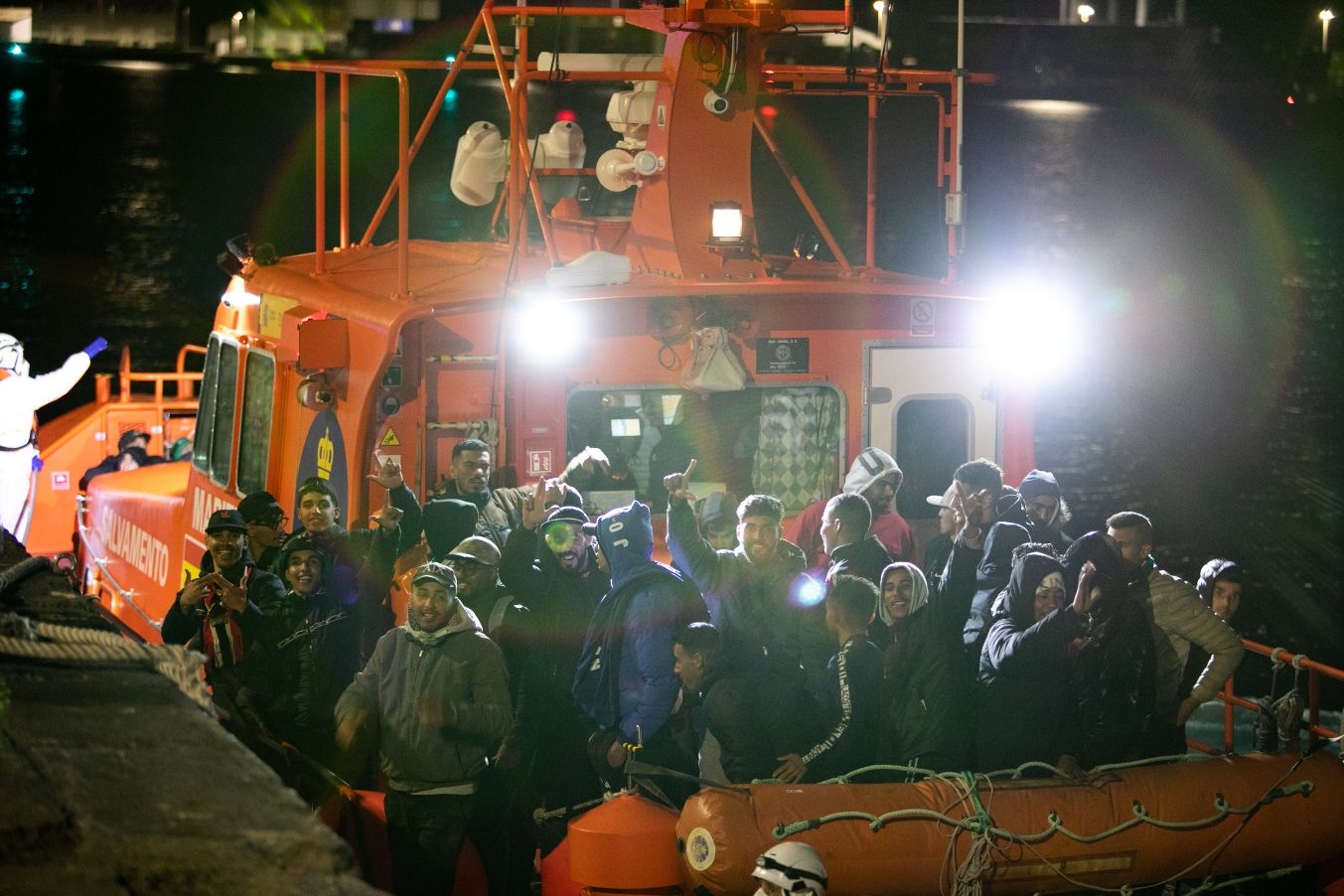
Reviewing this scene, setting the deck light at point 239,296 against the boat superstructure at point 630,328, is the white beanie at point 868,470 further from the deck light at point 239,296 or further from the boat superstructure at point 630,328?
the deck light at point 239,296

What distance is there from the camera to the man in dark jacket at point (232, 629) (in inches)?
239

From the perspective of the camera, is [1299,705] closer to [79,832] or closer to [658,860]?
[658,860]

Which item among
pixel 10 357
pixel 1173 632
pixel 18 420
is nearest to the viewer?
pixel 1173 632

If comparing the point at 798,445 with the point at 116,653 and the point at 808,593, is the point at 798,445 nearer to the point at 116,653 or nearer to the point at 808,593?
the point at 808,593

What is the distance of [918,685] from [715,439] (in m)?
1.89

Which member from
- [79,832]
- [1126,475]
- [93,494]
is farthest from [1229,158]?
[79,832]

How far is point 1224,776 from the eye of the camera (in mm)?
5816

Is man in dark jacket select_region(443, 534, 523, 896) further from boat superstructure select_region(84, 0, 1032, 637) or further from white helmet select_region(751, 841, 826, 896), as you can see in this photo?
white helmet select_region(751, 841, 826, 896)

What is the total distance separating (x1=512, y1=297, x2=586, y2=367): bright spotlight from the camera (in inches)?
272

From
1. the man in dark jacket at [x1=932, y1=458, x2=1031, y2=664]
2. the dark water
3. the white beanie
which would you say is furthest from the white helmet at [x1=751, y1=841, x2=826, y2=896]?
the dark water

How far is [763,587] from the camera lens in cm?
614

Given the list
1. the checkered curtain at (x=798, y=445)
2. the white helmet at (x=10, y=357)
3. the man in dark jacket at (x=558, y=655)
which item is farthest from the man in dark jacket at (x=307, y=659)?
the white helmet at (x=10, y=357)

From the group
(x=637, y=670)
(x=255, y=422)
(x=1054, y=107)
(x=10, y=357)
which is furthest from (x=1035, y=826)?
(x=1054, y=107)

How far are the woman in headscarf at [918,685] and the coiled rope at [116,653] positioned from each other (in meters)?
2.96
